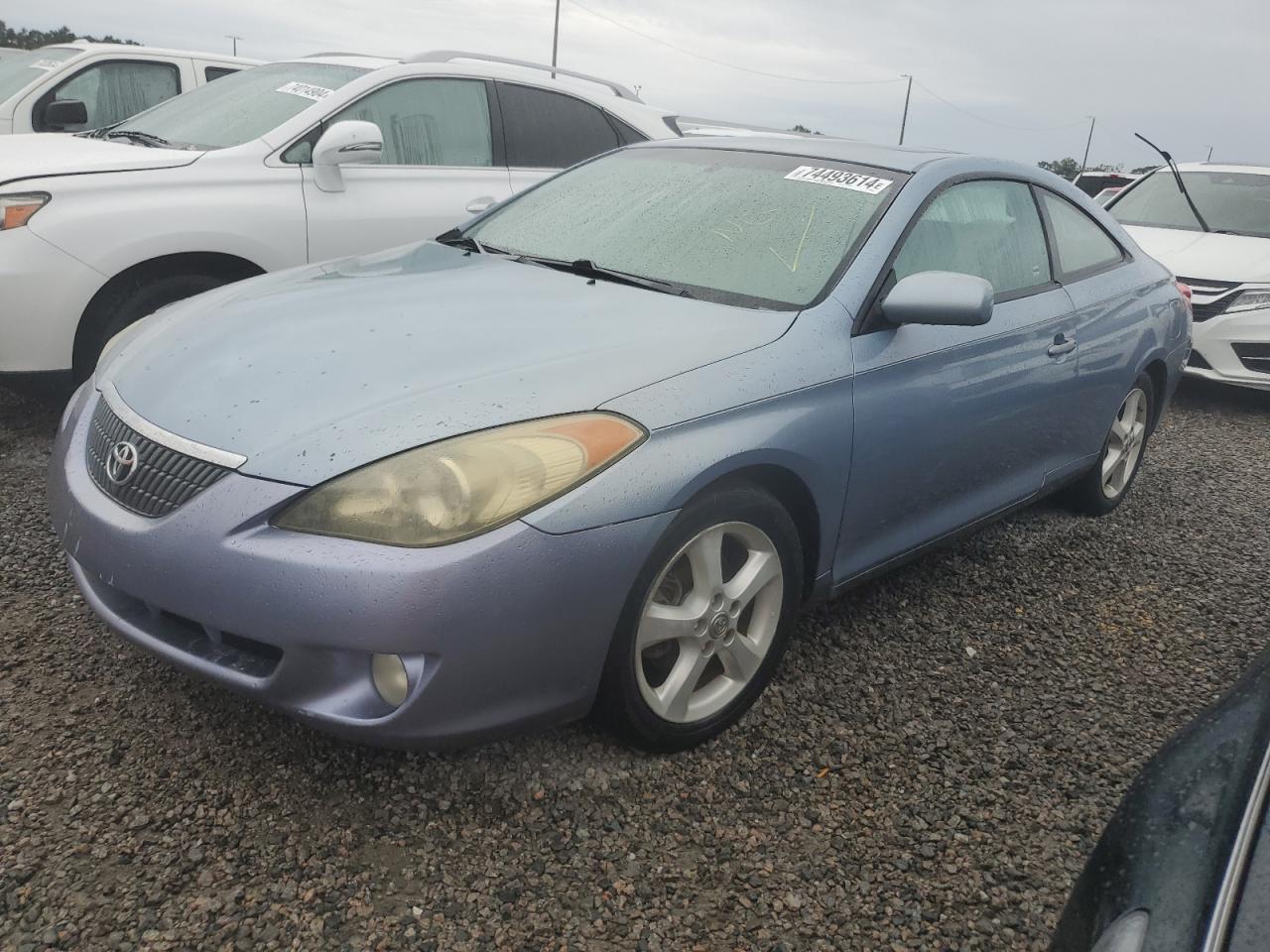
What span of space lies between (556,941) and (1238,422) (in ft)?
20.5


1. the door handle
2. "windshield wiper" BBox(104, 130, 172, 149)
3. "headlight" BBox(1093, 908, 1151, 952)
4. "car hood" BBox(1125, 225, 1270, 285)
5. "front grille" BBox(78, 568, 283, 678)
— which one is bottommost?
"car hood" BBox(1125, 225, 1270, 285)

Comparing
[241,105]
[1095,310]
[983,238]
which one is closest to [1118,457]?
[1095,310]

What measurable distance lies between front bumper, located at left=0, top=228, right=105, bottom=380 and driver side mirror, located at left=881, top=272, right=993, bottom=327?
297 cm

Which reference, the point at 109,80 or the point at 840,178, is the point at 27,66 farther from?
the point at 840,178

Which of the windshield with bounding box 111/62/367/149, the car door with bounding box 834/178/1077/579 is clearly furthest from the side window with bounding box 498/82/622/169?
the car door with bounding box 834/178/1077/579

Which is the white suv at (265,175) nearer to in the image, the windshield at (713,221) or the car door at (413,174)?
the car door at (413,174)

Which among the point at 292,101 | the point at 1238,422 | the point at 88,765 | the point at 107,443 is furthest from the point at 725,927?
the point at 1238,422

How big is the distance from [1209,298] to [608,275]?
213 inches

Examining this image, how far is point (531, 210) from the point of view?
11.4ft

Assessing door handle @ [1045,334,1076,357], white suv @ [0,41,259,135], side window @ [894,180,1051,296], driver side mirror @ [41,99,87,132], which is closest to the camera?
side window @ [894,180,1051,296]

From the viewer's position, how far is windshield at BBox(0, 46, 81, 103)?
773cm

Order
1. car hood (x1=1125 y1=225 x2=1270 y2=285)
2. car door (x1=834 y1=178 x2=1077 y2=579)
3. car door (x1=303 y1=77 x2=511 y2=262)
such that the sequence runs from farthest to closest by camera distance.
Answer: car hood (x1=1125 y1=225 x2=1270 y2=285) → car door (x1=303 y1=77 x2=511 y2=262) → car door (x1=834 y1=178 x2=1077 y2=579)

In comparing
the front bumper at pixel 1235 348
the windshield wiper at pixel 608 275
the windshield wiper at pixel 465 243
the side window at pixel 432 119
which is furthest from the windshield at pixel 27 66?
the front bumper at pixel 1235 348

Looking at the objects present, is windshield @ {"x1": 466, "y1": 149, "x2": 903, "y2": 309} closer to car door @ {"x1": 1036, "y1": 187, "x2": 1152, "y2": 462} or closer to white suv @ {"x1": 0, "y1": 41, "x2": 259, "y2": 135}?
car door @ {"x1": 1036, "y1": 187, "x2": 1152, "y2": 462}
